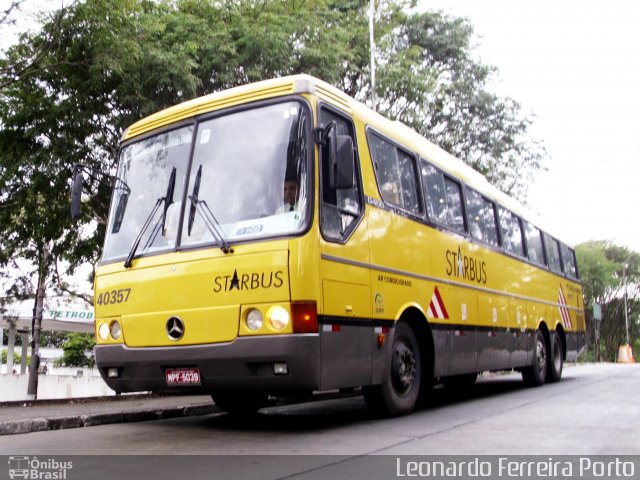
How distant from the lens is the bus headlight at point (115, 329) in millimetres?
6770

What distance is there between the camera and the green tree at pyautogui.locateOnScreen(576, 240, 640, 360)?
4816 cm

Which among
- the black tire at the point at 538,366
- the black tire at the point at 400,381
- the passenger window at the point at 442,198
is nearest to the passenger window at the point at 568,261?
the black tire at the point at 538,366

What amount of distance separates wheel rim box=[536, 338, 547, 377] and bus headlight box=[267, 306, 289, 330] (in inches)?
328

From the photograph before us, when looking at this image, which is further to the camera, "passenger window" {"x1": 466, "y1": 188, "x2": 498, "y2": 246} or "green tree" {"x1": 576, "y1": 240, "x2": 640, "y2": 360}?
"green tree" {"x1": 576, "y1": 240, "x2": 640, "y2": 360}

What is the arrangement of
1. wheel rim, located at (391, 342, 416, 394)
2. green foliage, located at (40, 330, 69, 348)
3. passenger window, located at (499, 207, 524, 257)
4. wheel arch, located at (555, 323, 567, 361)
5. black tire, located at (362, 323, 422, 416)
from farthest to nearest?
green foliage, located at (40, 330, 69, 348)
wheel arch, located at (555, 323, 567, 361)
passenger window, located at (499, 207, 524, 257)
wheel rim, located at (391, 342, 416, 394)
black tire, located at (362, 323, 422, 416)

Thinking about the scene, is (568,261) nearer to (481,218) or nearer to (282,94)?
(481,218)

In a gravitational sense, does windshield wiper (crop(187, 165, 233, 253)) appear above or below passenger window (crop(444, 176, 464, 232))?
below

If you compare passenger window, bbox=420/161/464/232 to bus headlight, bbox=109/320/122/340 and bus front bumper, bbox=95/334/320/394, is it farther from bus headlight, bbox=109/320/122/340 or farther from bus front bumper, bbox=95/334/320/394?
bus headlight, bbox=109/320/122/340

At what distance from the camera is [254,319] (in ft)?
19.5

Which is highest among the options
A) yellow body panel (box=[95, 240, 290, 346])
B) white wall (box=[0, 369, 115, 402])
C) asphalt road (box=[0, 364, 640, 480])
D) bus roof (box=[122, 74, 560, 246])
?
bus roof (box=[122, 74, 560, 246])

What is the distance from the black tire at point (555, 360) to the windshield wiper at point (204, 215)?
30.6ft

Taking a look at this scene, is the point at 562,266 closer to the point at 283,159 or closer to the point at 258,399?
the point at 258,399

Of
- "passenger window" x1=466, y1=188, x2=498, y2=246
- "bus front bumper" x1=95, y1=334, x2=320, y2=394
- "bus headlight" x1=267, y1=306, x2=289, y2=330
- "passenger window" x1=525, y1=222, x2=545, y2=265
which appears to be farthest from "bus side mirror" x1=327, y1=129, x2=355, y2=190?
"passenger window" x1=525, y1=222, x2=545, y2=265

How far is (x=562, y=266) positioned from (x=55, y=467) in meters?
13.2
